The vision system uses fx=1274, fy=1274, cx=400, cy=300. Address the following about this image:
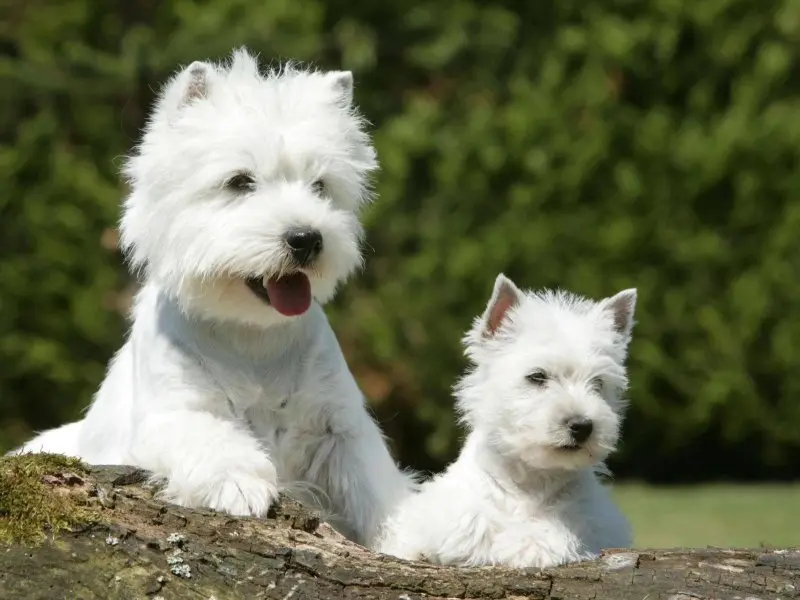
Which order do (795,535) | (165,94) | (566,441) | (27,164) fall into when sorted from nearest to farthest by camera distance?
(566,441) → (165,94) → (795,535) → (27,164)

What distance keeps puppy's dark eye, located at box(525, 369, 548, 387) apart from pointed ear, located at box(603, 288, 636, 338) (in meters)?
0.49

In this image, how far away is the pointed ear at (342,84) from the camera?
19.0 feet

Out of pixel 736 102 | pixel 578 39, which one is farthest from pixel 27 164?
pixel 736 102

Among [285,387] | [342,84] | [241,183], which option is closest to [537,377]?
[285,387]

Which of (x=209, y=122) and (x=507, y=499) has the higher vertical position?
(x=209, y=122)

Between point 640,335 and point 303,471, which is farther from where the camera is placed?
point 640,335

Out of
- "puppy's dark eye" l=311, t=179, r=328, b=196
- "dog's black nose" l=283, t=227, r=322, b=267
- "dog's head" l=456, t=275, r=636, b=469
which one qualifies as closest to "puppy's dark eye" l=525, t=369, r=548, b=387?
"dog's head" l=456, t=275, r=636, b=469

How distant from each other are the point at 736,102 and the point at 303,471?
29.6 feet

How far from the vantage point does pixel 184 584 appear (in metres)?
4.34

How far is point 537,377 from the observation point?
547 cm

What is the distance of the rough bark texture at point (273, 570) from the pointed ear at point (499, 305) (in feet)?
4.71

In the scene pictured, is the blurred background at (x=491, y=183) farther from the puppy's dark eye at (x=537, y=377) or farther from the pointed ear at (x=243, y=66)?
the puppy's dark eye at (x=537, y=377)

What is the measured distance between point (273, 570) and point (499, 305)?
1769mm

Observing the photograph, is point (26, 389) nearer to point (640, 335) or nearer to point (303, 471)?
point (640, 335)
